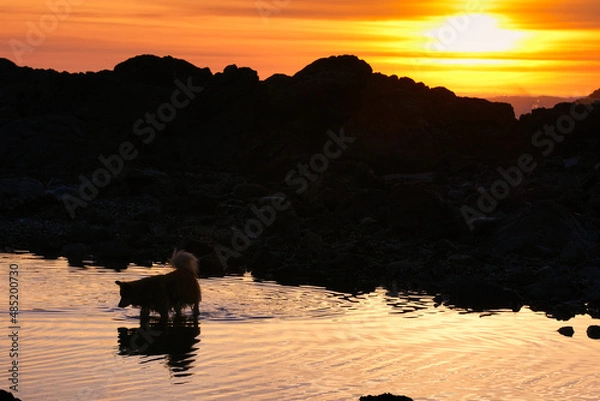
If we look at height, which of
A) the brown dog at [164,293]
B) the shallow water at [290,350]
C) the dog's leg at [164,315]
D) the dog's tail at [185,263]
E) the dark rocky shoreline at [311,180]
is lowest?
the shallow water at [290,350]

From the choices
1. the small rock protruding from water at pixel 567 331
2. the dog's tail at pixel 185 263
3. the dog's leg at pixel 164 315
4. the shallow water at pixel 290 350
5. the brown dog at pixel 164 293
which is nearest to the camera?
the shallow water at pixel 290 350

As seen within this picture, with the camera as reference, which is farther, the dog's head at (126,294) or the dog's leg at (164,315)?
the dog's leg at (164,315)

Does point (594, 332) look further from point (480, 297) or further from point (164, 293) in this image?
point (164, 293)

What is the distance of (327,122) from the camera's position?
62.1 m

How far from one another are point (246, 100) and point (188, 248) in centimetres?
3858

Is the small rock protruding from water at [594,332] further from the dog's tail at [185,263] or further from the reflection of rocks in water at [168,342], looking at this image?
the dog's tail at [185,263]

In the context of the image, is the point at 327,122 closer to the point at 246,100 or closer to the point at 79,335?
the point at 246,100

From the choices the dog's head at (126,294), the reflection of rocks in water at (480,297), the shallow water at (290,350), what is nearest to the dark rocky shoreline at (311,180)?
the reflection of rocks in water at (480,297)

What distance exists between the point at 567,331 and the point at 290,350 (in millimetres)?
6069

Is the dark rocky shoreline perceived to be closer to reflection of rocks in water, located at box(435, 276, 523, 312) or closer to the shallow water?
reflection of rocks in water, located at box(435, 276, 523, 312)

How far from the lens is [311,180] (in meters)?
44.2

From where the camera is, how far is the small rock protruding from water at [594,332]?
1893cm

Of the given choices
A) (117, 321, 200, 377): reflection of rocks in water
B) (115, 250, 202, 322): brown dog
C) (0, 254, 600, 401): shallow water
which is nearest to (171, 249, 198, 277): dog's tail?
(115, 250, 202, 322): brown dog

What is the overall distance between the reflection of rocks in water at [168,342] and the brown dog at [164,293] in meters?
0.51
